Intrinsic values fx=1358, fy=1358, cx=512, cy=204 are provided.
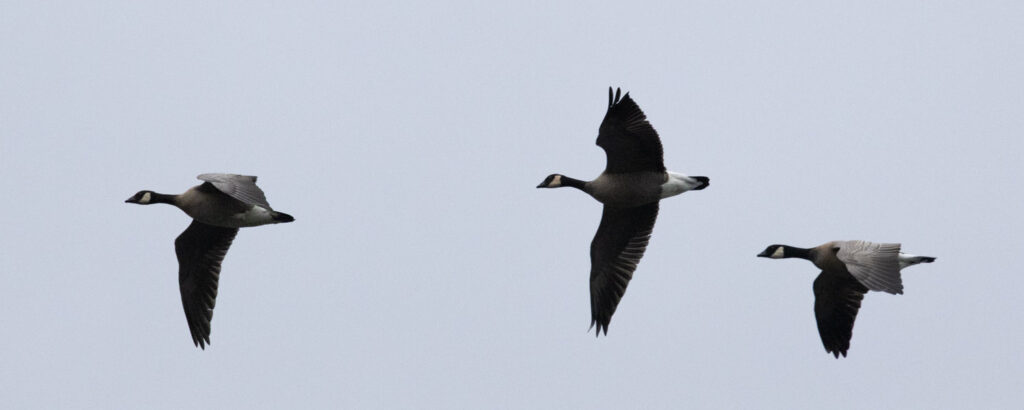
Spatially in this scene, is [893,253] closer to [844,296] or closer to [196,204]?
[844,296]

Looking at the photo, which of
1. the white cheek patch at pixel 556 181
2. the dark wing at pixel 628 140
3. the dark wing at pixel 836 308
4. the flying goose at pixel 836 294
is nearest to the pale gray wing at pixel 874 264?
the flying goose at pixel 836 294

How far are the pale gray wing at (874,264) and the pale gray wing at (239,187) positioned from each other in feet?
26.1

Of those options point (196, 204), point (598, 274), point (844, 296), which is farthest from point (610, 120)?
point (196, 204)

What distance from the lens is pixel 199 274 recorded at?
21.5 m

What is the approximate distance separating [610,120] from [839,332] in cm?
495

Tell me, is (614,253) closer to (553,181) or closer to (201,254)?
(553,181)

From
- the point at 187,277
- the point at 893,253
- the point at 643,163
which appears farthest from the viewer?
the point at 187,277

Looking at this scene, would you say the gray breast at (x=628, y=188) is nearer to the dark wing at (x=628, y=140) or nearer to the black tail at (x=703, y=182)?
the dark wing at (x=628, y=140)

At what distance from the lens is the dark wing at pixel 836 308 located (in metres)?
20.6

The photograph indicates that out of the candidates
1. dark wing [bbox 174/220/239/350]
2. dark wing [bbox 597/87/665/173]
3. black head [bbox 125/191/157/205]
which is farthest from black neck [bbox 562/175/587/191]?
black head [bbox 125/191/157/205]

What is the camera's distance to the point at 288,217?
20.7 meters

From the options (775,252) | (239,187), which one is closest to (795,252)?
(775,252)

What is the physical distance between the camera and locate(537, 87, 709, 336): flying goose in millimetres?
19469

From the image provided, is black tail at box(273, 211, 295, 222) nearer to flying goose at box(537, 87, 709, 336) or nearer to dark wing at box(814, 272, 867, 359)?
flying goose at box(537, 87, 709, 336)
